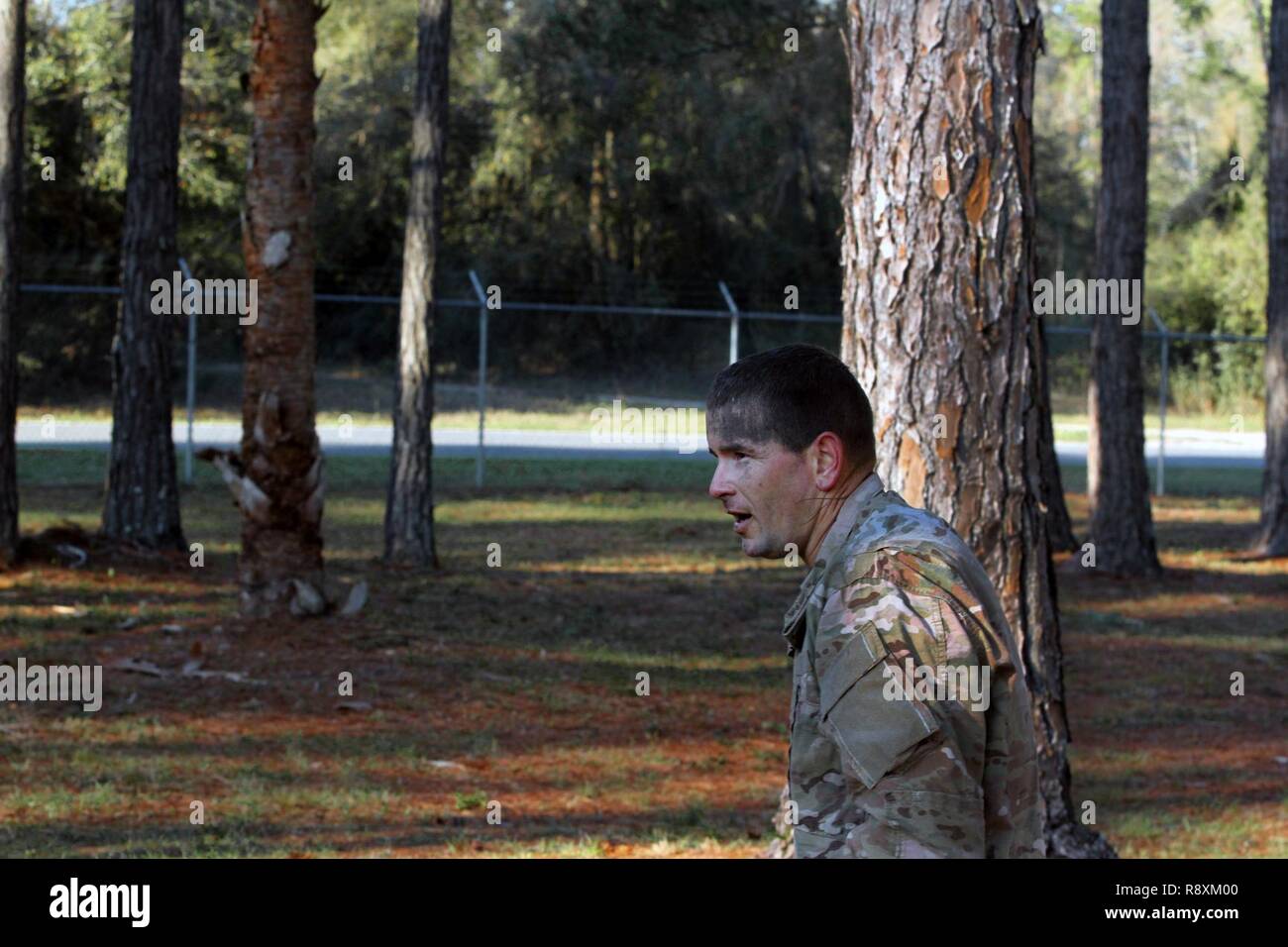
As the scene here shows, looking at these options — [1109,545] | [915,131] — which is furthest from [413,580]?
[915,131]

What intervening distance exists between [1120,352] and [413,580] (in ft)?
23.6

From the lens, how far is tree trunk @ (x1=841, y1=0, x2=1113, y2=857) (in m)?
5.93

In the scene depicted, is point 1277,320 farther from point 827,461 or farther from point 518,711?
point 827,461

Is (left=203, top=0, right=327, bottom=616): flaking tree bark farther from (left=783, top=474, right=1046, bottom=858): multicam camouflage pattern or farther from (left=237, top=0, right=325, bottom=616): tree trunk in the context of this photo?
(left=783, top=474, right=1046, bottom=858): multicam camouflage pattern

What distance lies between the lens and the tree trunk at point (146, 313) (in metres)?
13.7

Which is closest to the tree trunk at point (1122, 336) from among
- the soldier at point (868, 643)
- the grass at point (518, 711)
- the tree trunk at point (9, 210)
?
the grass at point (518, 711)

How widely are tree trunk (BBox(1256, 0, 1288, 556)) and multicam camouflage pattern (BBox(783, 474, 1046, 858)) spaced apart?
15.4m

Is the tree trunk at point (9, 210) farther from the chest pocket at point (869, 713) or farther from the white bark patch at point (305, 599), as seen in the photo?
the chest pocket at point (869, 713)

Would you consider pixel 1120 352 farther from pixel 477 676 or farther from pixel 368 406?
pixel 368 406

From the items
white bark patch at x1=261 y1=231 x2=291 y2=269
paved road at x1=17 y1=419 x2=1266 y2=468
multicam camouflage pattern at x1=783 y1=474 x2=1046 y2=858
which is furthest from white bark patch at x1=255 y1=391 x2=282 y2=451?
paved road at x1=17 y1=419 x2=1266 y2=468

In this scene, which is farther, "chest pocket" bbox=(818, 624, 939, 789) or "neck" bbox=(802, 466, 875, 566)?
"neck" bbox=(802, 466, 875, 566)

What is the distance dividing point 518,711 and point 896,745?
285 inches

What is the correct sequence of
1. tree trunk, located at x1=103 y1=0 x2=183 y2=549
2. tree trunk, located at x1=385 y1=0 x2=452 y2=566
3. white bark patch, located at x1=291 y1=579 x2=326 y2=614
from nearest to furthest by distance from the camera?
white bark patch, located at x1=291 y1=579 x2=326 y2=614 → tree trunk, located at x1=103 y1=0 x2=183 y2=549 → tree trunk, located at x1=385 y1=0 x2=452 y2=566

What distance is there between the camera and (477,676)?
1034 cm
